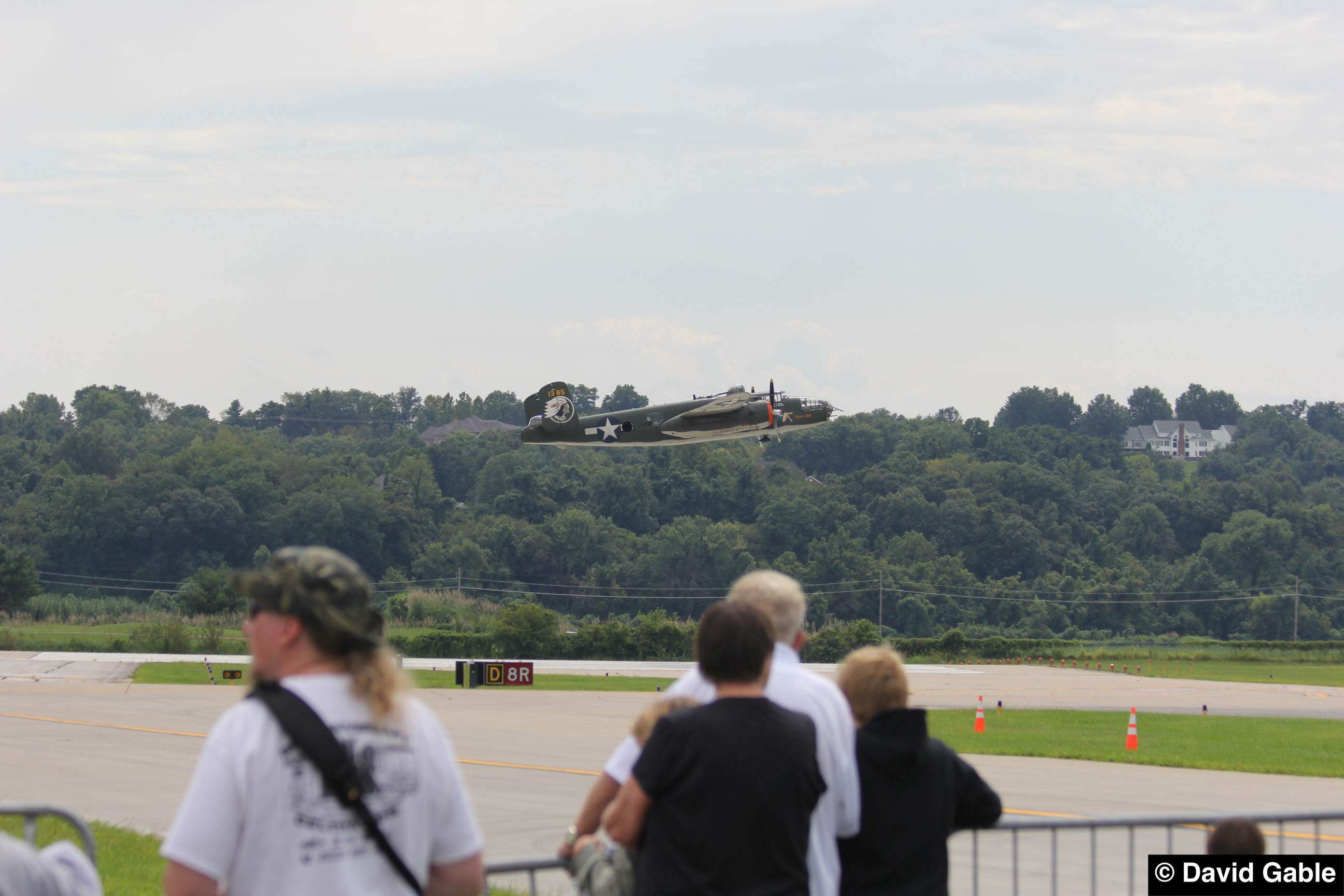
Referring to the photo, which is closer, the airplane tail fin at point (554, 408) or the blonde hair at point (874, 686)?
the blonde hair at point (874, 686)

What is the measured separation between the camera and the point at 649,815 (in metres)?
4.55

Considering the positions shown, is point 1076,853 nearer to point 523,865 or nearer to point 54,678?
point 523,865

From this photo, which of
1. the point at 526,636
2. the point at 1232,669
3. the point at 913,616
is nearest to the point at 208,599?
the point at 526,636

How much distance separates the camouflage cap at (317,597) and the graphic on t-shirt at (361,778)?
0.79ft

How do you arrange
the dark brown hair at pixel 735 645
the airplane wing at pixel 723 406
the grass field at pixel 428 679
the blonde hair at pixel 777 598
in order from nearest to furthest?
the dark brown hair at pixel 735 645, the blonde hair at pixel 777 598, the grass field at pixel 428 679, the airplane wing at pixel 723 406

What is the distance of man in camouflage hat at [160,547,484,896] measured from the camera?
11.2 feet

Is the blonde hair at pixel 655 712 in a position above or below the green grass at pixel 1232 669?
above

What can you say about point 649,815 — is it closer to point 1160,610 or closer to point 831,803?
point 831,803

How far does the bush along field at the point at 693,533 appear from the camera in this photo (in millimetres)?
107062

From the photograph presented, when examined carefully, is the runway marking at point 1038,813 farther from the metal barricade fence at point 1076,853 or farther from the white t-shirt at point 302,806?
the white t-shirt at point 302,806

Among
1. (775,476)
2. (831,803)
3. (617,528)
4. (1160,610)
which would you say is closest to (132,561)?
(617,528)

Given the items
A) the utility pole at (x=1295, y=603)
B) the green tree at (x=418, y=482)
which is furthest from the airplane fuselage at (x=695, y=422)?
the green tree at (x=418, y=482)

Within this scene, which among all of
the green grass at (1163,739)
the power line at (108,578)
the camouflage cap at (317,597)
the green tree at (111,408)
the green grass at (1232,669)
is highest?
the green tree at (111,408)

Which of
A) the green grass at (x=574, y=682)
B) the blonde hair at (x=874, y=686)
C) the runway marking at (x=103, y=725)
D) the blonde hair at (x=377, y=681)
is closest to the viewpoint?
the blonde hair at (x=377, y=681)
